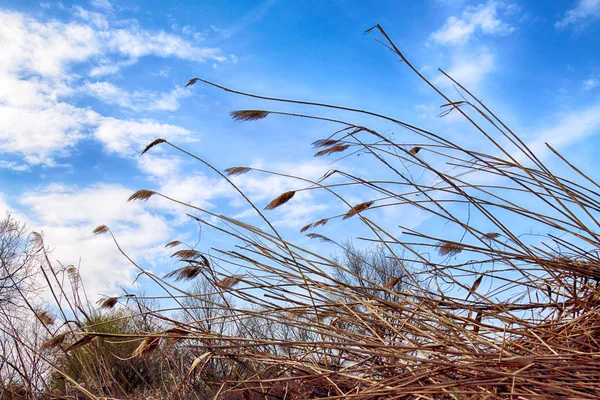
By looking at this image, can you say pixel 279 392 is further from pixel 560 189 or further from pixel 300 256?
pixel 560 189

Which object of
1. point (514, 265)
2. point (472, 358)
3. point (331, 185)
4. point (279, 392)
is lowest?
Answer: point (279, 392)

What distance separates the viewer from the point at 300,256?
1.99 m

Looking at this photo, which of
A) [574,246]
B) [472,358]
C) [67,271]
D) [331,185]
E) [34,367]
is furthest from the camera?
[67,271]

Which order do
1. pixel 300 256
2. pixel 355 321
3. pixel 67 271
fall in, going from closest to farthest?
pixel 355 321 < pixel 300 256 < pixel 67 271

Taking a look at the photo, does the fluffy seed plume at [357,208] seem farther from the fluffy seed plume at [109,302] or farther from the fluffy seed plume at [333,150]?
the fluffy seed plume at [109,302]

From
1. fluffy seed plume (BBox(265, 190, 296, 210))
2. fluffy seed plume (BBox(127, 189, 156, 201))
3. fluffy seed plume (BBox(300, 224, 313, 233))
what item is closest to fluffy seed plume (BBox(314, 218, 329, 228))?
fluffy seed plume (BBox(300, 224, 313, 233))

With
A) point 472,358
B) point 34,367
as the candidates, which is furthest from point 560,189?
point 34,367

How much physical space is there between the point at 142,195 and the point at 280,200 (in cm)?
68

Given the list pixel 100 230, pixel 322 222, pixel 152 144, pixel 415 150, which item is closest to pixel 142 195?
pixel 152 144

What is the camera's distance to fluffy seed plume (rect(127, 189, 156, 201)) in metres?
2.24

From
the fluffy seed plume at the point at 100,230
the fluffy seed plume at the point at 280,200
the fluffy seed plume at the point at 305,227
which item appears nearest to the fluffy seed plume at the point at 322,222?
the fluffy seed plume at the point at 305,227

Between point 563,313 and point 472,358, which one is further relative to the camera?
point 563,313

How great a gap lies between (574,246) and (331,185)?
1.14m

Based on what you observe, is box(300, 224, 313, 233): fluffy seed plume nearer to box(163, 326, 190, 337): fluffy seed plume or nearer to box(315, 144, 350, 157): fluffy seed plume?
box(315, 144, 350, 157): fluffy seed plume
